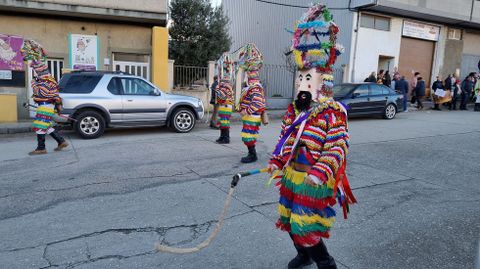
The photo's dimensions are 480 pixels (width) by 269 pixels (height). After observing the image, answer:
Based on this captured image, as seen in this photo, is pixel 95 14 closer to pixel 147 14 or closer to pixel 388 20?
pixel 147 14

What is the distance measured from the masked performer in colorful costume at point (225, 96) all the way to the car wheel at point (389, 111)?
774cm

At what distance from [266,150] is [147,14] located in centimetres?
818

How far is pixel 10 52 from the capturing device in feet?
43.8

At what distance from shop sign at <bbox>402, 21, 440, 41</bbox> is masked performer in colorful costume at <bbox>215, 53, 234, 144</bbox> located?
1404 cm

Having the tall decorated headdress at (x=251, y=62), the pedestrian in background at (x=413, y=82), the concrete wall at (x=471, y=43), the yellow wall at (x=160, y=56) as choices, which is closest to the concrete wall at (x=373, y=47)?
the pedestrian in background at (x=413, y=82)

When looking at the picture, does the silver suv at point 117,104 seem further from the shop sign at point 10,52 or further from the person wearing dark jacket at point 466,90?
the person wearing dark jacket at point 466,90

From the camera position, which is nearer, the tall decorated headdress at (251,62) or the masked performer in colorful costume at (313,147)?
the masked performer in colorful costume at (313,147)

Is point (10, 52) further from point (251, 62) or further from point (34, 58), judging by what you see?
point (251, 62)

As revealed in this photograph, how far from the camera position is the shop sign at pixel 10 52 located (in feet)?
43.2

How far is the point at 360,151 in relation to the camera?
8383mm

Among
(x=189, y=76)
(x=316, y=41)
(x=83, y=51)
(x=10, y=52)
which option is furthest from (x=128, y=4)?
(x=316, y=41)

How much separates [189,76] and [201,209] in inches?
456

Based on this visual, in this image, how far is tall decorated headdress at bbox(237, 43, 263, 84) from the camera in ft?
24.1

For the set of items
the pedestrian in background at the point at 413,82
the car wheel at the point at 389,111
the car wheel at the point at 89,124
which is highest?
the pedestrian in background at the point at 413,82
